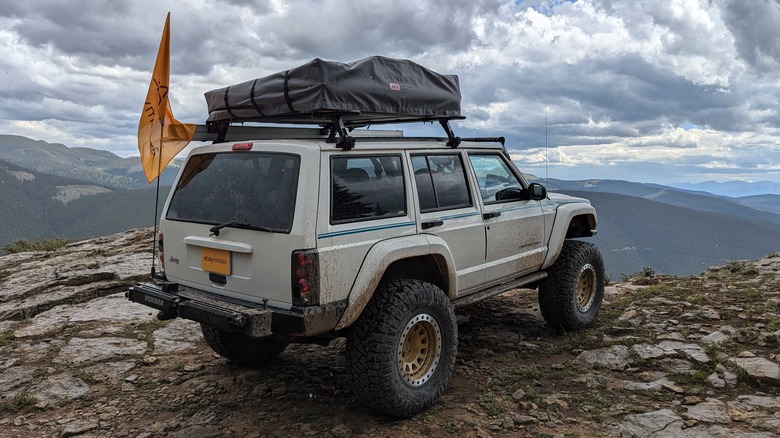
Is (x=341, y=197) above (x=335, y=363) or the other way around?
above

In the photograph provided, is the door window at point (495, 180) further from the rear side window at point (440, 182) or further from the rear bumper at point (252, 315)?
A: the rear bumper at point (252, 315)

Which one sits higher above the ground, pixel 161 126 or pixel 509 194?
pixel 161 126

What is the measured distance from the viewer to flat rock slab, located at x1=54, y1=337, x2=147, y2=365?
17.1 feet

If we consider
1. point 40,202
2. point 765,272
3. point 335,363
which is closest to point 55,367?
point 335,363

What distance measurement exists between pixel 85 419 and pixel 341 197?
2.63 meters

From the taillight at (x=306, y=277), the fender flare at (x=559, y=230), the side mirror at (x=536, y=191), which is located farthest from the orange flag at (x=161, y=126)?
the fender flare at (x=559, y=230)

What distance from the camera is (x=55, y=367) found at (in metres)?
5.00

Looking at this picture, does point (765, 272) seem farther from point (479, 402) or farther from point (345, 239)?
point (345, 239)

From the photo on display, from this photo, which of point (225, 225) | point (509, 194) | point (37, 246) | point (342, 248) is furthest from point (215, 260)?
point (37, 246)

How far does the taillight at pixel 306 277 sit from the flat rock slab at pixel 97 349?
9.70ft

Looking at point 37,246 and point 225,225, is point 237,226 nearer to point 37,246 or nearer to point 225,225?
point 225,225

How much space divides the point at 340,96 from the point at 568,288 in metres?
3.21

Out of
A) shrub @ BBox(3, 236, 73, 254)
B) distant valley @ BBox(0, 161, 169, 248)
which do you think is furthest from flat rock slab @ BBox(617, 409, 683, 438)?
distant valley @ BBox(0, 161, 169, 248)

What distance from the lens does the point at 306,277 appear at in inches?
130
